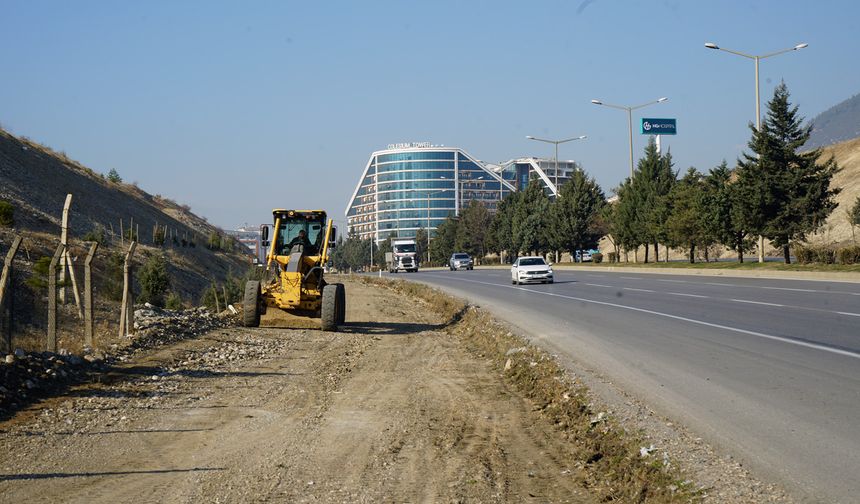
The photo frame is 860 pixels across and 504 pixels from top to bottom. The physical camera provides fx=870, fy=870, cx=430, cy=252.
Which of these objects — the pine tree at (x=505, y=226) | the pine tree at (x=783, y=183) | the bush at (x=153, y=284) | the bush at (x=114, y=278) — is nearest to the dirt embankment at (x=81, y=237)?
the bush at (x=114, y=278)

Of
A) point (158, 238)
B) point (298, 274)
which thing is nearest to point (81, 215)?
point (158, 238)

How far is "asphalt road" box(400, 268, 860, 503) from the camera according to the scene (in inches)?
276

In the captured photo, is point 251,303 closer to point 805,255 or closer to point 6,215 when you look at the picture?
point 6,215

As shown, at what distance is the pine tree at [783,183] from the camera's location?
142 ft

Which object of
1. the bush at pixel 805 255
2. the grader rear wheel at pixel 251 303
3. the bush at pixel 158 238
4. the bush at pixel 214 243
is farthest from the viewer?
the bush at pixel 214 243

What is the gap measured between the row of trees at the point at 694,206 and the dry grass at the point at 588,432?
31250 mm

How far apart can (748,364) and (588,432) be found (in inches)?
179

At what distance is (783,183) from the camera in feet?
144

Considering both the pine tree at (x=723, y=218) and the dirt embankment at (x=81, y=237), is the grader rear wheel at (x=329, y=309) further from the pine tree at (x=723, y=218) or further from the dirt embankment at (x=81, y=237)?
the pine tree at (x=723, y=218)

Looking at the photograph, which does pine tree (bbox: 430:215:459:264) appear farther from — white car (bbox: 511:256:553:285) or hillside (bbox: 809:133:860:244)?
white car (bbox: 511:256:553:285)

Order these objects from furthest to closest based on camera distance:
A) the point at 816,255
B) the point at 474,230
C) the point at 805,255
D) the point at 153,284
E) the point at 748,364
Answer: the point at 474,230
the point at 805,255
the point at 816,255
the point at 153,284
the point at 748,364

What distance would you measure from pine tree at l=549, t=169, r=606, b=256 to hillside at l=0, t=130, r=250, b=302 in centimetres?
2812

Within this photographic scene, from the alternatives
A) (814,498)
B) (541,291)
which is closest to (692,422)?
(814,498)

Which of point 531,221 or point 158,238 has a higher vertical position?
point 531,221
